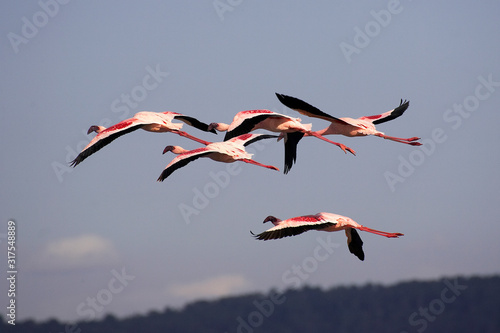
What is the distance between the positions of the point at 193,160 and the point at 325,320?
145 meters

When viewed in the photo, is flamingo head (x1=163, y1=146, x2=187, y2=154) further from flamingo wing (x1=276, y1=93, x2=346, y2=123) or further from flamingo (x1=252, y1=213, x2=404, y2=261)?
flamingo wing (x1=276, y1=93, x2=346, y2=123)

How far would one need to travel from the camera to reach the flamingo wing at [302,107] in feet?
61.7

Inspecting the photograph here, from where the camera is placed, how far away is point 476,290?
162250mm

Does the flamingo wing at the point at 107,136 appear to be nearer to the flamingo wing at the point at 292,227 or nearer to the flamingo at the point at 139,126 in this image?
the flamingo at the point at 139,126

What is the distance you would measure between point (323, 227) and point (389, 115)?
12.9ft

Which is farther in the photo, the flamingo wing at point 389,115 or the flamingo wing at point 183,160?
the flamingo wing at point 389,115

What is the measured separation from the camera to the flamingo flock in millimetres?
19594

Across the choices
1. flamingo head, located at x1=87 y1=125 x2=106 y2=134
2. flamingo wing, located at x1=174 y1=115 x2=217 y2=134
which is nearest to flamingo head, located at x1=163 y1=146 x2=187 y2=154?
flamingo wing, located at x1=174 y1=115 x2=217 y2=134

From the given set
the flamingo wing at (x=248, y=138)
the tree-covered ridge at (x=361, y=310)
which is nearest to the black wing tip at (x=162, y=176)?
the flamingo wing at (x=248, y=138)

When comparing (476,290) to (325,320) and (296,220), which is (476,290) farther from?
(296,220)

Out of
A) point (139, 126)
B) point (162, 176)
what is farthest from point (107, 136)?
point (162, 176)

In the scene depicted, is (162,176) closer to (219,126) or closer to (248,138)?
(219,126)

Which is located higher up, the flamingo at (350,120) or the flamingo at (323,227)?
the flamingo at (350,120)

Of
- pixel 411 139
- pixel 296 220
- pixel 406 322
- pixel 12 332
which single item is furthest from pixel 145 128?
pixel 406 322
